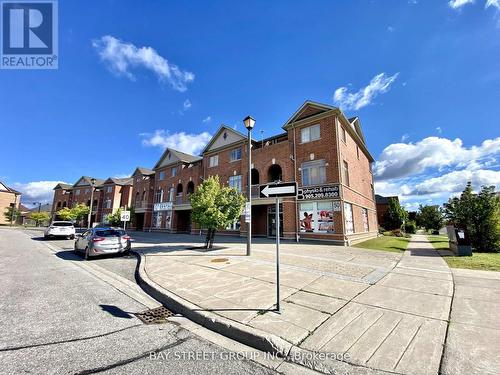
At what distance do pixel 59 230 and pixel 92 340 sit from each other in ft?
76.5

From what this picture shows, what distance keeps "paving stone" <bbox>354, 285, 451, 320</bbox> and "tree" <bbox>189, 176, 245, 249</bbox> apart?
335 inches

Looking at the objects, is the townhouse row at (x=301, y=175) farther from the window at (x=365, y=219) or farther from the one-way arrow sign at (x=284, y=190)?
the one-way arrow sign at (x=284, y=190)

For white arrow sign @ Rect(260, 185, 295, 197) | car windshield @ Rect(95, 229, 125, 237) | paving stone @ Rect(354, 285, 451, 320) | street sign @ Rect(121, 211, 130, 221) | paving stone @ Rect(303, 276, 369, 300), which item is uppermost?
white arrow sign @ Rect(260, 185, 295, 197)

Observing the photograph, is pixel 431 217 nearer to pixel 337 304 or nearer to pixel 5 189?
pixel 337 304

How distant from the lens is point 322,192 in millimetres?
17953

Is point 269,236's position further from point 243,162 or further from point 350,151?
point 350,151

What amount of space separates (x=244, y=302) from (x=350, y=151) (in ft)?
66.4

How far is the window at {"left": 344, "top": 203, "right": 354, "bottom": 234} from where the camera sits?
17.4m

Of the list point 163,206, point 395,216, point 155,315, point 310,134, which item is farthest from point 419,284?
point 395,216

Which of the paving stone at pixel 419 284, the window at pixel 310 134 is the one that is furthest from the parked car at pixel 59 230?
the paving stone at pixel 419 284

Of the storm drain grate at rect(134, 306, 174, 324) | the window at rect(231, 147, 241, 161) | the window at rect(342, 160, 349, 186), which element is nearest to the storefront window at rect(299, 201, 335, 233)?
the window at rect(342, 160, 349, 186)

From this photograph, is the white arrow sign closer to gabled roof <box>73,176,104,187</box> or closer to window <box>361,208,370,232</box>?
window <box>361,208,370,232</box>

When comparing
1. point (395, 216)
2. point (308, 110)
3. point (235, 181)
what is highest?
point (308, 110)

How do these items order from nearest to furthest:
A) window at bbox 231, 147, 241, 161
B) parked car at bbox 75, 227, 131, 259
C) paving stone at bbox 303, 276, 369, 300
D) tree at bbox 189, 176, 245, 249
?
1. paving stone at bbox 303, 276, 369, 300
2. parked car at bbox 75, 227, 131, 259
3. tree at bbox 189, 176, 245, 249
4. window at bbox 231, 147, 241, 161
